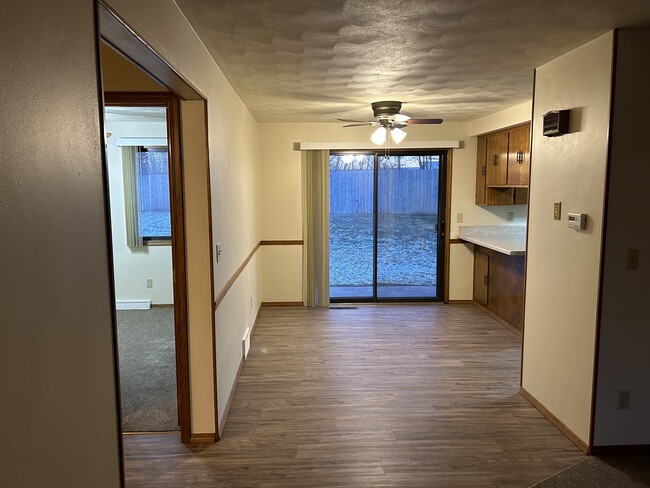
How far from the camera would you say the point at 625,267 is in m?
2.56

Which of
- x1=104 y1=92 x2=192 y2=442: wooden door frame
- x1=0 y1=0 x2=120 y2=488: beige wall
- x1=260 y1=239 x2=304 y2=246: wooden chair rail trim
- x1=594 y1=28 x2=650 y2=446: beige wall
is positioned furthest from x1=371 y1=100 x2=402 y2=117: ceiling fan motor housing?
x1=0 y1=0 x2=120 y2=488: beige wall

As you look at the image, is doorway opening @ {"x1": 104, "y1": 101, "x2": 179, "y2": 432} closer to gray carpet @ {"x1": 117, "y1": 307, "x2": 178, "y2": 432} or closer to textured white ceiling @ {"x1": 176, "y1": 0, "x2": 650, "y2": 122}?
gray carpet @ {"x1": 117, "y1": 307, "x2": 178, "y2": 432}

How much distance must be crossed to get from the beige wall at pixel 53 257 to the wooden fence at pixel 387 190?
16.0 feet

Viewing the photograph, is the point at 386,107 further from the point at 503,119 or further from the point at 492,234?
the point at 492,234

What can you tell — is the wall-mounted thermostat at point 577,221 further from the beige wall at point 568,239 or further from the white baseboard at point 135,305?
the white baseboard at point 135,305

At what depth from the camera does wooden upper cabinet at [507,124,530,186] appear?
4.75 meters

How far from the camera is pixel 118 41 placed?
1502 mm

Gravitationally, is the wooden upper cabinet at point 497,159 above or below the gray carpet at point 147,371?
above

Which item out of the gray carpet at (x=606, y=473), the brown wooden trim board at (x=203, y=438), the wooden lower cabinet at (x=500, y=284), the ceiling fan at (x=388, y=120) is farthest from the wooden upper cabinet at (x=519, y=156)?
the brown wooden trim board at (x=203, y=438)

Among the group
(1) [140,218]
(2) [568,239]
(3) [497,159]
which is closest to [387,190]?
(3) [497,159]

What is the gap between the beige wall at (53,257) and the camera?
879 millimetres

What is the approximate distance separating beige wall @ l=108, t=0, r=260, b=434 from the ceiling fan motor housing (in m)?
1.22

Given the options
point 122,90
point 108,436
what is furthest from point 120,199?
point 108,436

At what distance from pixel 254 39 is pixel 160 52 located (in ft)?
→ 2.75
